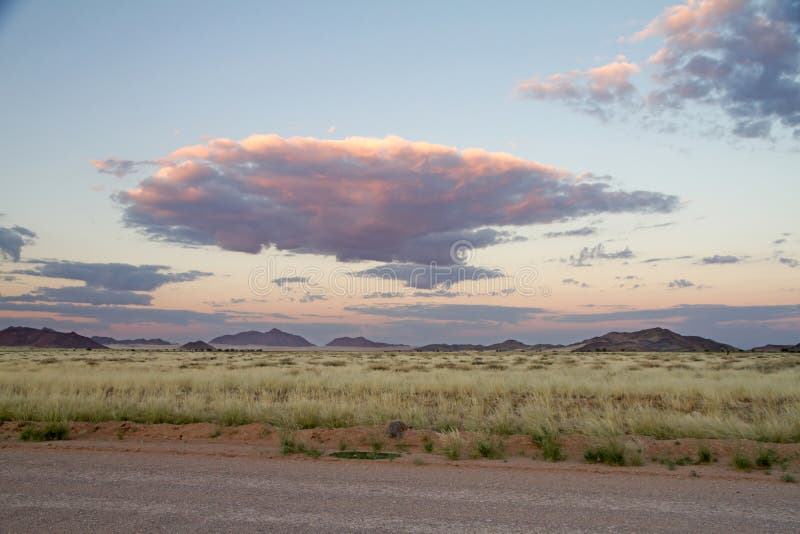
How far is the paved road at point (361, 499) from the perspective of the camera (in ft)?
22.5

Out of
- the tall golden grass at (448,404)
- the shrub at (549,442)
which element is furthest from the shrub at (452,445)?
the tall golden grass at (448,404)

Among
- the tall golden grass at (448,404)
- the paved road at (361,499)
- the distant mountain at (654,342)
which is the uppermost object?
the paved road at (361,499)

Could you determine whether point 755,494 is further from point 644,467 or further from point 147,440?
point 147,440

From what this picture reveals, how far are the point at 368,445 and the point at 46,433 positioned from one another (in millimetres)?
7494

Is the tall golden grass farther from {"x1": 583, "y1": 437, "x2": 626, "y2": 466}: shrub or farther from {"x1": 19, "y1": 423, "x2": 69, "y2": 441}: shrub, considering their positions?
{"x1": 19, "y1": 423, "x2": 69, "y2": 441}: shrub

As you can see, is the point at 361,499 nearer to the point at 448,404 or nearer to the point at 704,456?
the point at 704,456

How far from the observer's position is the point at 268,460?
11.1 meters

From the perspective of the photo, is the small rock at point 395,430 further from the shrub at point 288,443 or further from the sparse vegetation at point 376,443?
the shrub at point 288,443

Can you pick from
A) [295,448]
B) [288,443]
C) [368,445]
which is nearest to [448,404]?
[368,445]

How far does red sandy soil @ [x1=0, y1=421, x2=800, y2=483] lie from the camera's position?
10.6 metres

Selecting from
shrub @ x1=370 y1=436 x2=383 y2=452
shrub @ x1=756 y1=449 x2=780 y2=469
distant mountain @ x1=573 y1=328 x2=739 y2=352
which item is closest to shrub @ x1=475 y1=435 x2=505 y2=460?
shrub @ x1=370 y1=436 x2=383 y2=452

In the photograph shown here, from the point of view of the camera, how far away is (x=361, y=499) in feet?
26.2

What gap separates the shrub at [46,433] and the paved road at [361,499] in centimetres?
303

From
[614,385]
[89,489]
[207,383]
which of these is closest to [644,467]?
[89,489]
